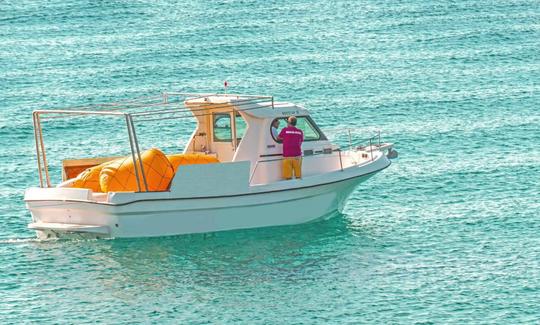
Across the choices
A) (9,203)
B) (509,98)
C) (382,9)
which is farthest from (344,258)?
(382,9)

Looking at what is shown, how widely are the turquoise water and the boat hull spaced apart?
0.33m

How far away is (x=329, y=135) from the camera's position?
44625 millimetres

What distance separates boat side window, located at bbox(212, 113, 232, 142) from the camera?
33.1 metres

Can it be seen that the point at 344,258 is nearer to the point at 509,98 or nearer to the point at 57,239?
the point at 57,239

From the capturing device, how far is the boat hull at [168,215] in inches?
1215

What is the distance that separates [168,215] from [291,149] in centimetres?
363

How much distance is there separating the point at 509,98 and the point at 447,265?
21.7 metres

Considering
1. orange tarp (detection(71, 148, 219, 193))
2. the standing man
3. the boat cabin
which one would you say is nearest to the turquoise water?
orange tarp (detection(71, 148, 219, 193))

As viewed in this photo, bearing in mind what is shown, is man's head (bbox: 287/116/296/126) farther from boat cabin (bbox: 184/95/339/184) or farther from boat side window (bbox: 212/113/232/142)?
boat side window (bbox: 212/113/232/142)

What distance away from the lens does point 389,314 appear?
26.6 m

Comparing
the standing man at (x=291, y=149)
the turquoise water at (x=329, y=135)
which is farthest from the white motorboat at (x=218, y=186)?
the turquoise water at (x=329, y=135)

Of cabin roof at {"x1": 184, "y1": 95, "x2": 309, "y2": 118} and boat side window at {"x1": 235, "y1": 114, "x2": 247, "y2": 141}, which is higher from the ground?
cabin roof at {"x1": 184, "y1": 95, "x2": 309, "y2": 118}

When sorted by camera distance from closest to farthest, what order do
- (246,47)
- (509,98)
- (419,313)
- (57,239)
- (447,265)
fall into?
1. (419,313)
2. (447,265)
3. (57,239)
4. (509,98)
5. (246,47)

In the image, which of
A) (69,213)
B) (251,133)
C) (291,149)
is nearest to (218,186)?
(251,133)
